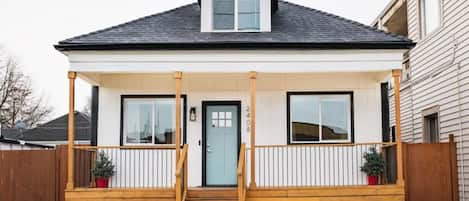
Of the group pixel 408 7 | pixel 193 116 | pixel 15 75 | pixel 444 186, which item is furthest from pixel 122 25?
pixel 15 75

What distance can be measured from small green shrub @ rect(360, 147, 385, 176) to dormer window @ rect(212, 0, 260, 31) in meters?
3.56

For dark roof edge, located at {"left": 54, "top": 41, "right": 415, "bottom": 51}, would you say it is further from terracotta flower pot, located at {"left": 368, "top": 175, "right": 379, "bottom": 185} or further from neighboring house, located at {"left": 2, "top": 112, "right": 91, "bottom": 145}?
neighboring house, located at {"left": 2, "top": 112, "right": 91, "bottom": 145}

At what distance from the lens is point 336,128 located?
1328cm

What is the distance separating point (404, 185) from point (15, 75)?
29.9 m

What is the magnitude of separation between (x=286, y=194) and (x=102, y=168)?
3.70m

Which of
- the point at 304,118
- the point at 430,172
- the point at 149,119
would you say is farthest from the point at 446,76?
the point at 149,119

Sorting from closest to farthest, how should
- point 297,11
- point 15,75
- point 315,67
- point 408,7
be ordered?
1. point 315,67
2. point 297,11
3. point 408,7
4. point 15,75

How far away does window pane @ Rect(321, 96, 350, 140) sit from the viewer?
1327cm

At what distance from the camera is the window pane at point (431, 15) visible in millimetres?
14570

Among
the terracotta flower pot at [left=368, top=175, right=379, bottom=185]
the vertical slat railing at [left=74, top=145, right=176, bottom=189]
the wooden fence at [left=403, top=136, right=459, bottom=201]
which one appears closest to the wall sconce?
the vertical slat railing at [left=74, top=145, right=176, bottom=189]

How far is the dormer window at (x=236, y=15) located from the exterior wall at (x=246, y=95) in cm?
104

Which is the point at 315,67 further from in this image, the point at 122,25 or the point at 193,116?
the point at 122,25

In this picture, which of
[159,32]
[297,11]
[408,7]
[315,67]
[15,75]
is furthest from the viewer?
[15,75]

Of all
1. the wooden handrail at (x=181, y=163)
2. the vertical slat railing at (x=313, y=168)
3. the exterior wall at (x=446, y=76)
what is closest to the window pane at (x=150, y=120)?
the wooden handrail at (x=181, y=163)
